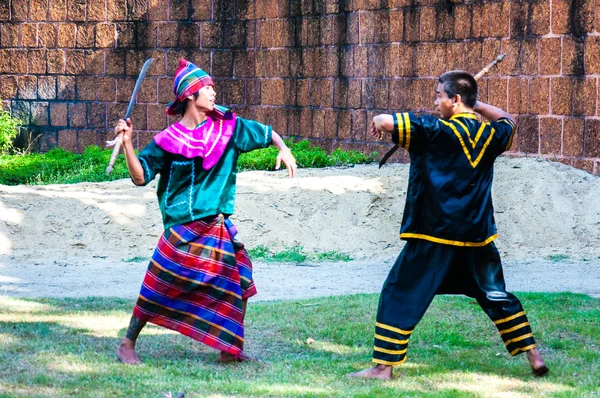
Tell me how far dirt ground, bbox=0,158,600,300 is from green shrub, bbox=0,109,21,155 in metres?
4.08

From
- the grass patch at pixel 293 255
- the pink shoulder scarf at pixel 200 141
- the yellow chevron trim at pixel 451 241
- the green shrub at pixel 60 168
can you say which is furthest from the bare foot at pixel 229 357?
the green shrub at pixel 60 168

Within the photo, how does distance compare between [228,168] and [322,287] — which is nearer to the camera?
[228,168]

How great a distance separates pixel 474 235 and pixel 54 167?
32.5 feet

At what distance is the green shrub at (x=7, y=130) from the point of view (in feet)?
49.8

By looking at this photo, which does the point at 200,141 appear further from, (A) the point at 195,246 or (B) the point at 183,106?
(A) the point at 195,246

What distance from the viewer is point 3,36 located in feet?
51.2

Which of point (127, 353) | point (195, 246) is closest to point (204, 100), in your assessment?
point (195, 246)

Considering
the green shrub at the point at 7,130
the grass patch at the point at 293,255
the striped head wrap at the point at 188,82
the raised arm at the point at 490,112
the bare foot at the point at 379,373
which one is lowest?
the grass patch at the point at 293,255

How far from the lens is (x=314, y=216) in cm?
1073

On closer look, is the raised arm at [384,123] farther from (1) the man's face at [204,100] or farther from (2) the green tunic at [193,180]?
(1) the man's face at [204,100]

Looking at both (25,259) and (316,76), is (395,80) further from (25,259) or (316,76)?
(25,259)

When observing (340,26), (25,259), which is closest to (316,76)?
(340,26)

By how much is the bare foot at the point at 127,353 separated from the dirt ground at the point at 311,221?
3.58m

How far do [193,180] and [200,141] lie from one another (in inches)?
8.6
